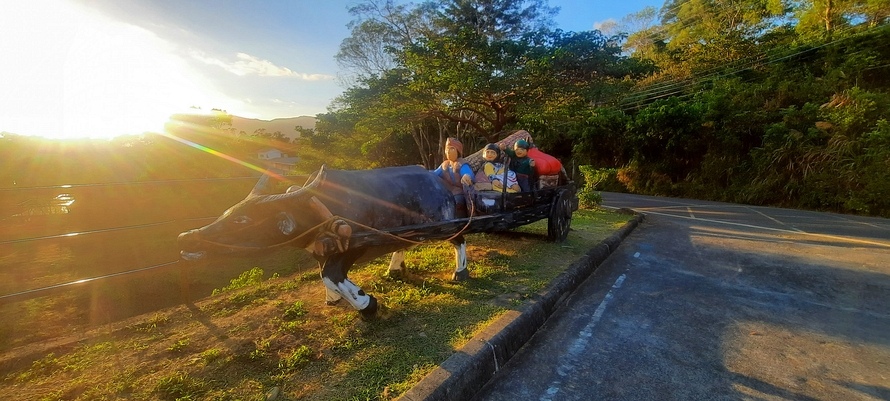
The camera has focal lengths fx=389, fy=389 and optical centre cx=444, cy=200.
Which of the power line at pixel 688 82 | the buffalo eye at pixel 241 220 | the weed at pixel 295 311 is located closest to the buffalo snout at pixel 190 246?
the buffalo eye at pixel 241 220

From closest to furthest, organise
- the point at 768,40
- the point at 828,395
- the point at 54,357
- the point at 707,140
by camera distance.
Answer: the point at 828,395
the point at 54,357
the point at 707,140
the point at 768,40

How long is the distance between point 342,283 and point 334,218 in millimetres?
530

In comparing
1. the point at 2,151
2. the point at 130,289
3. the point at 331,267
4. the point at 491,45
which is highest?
the point at 491,45

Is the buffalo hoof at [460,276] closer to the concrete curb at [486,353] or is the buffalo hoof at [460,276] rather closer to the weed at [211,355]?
the concrete curb at [486,353]

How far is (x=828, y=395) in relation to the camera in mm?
2168

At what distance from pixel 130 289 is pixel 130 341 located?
9.95ft

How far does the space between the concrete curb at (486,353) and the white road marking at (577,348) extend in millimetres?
312

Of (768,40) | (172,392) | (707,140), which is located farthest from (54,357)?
(768,40)

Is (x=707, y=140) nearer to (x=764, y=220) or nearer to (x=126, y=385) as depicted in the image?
(x=764, y=220)

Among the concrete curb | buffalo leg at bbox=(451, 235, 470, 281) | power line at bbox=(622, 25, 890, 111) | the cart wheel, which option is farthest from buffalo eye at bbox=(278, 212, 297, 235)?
power line at bbox=(622, 25, 890, 111)

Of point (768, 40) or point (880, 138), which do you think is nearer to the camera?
point (880, 138)

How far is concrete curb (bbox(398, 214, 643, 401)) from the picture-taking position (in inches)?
79.3

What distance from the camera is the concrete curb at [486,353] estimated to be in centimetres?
201

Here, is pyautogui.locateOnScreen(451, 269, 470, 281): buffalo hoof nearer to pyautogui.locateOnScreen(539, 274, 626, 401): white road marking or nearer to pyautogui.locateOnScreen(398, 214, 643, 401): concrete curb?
pyautogui.locateOnScreen(398, 214, 643, 401): concrete curb
